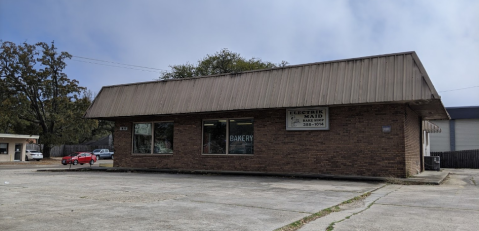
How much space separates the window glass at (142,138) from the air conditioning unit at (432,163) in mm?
14841

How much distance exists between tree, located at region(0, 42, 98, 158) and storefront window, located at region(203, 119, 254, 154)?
30641mm

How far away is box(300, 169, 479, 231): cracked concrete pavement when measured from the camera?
5691mm

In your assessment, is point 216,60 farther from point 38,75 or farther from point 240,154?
point 240,154

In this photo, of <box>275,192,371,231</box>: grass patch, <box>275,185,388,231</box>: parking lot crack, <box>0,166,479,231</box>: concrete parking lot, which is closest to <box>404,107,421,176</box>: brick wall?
<box>0,166,479,231</box>: concrete parking lot

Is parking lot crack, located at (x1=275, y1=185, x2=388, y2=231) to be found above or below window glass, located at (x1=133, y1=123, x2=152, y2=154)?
below

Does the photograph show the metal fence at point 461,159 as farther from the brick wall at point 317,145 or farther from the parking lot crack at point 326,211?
the parking lot crack at point 326,211

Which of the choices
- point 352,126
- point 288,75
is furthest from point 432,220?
point 288,75

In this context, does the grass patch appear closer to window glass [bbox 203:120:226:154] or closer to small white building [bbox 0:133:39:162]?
window glass [bbox 203:120:226:154]

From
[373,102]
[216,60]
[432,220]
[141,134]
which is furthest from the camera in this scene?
[216,60]

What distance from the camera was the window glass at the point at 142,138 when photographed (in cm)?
2006

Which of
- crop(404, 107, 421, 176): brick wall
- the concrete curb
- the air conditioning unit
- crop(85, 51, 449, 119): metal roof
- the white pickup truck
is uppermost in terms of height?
crop(85, 51, 449, 119): metal roof

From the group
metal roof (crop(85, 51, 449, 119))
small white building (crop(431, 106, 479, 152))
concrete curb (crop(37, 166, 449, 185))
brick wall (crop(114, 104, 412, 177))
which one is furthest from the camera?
small white building (crop(431, 106, 479, 152))

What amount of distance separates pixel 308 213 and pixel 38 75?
142 feet

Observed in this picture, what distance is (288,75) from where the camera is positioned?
1577cm
